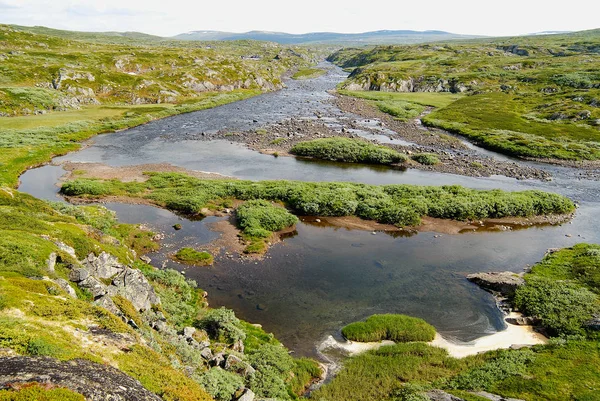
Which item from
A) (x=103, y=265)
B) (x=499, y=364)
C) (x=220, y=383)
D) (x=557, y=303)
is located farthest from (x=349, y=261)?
(x=103, y=265)

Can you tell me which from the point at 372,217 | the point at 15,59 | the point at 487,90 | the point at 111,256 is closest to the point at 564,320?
the point at 372,217

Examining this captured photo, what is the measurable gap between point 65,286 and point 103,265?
18.7ft

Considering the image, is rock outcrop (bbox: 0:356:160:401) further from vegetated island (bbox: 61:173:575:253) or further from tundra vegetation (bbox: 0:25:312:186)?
tundra vegetation (bbox: 0:25:312:186)

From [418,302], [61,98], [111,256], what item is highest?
[61,98]

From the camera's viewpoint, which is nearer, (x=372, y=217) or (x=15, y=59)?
(x=372, y=217)

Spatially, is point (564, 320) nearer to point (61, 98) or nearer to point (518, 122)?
point (518, 122)

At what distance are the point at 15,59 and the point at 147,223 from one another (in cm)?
12598

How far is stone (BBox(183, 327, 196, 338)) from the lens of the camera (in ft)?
80.1

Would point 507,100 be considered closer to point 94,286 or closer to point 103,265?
point 103,265

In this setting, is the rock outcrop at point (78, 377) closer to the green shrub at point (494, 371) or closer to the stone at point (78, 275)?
the stone at point (78, 275)

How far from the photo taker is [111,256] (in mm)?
28250

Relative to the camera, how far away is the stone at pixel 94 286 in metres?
22.9

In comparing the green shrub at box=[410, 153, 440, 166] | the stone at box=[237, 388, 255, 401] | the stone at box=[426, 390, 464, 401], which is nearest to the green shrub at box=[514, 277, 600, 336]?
the stone at box=[426, 390, 464, 401]

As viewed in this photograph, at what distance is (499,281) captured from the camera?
3534 centimetres
